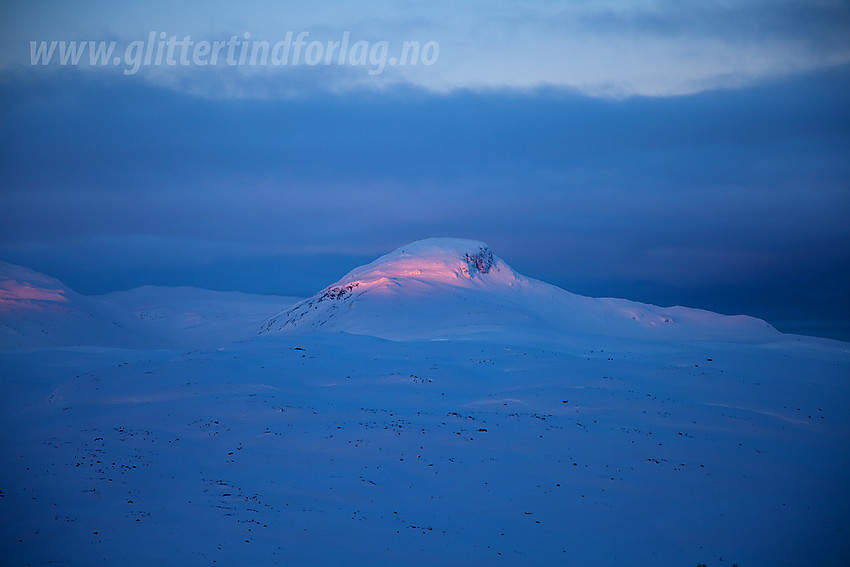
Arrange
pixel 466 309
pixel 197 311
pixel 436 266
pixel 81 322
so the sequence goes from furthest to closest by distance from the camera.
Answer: pixel 197 311, pixel 436 266, pixel 81 322, pixel 466 309

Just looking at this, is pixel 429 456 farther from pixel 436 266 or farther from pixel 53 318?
pixel 53 318

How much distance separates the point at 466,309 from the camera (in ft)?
176

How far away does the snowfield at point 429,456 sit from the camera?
15.0m

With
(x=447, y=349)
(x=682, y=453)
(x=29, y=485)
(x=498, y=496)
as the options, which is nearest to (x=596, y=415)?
(x=682, y=453)

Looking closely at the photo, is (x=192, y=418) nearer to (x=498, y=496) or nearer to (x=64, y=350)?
(x=498, y=496)

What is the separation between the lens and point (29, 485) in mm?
18141

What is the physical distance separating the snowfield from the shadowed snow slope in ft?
33.1

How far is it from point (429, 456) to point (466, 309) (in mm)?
33088

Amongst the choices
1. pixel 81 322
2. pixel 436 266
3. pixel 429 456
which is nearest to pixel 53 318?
pixel 81 322

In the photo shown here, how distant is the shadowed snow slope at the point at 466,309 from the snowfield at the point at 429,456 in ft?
33.1

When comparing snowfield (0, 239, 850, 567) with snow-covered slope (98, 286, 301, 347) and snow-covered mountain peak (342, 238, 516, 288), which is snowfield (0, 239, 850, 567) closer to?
snow-covered mountain peak (342, 238, 516, 288)

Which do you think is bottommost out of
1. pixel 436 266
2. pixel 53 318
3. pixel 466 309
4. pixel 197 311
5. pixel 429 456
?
pixel 429 456

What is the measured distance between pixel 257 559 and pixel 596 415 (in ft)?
48.4

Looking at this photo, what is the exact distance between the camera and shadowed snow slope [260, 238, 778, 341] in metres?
50.6
